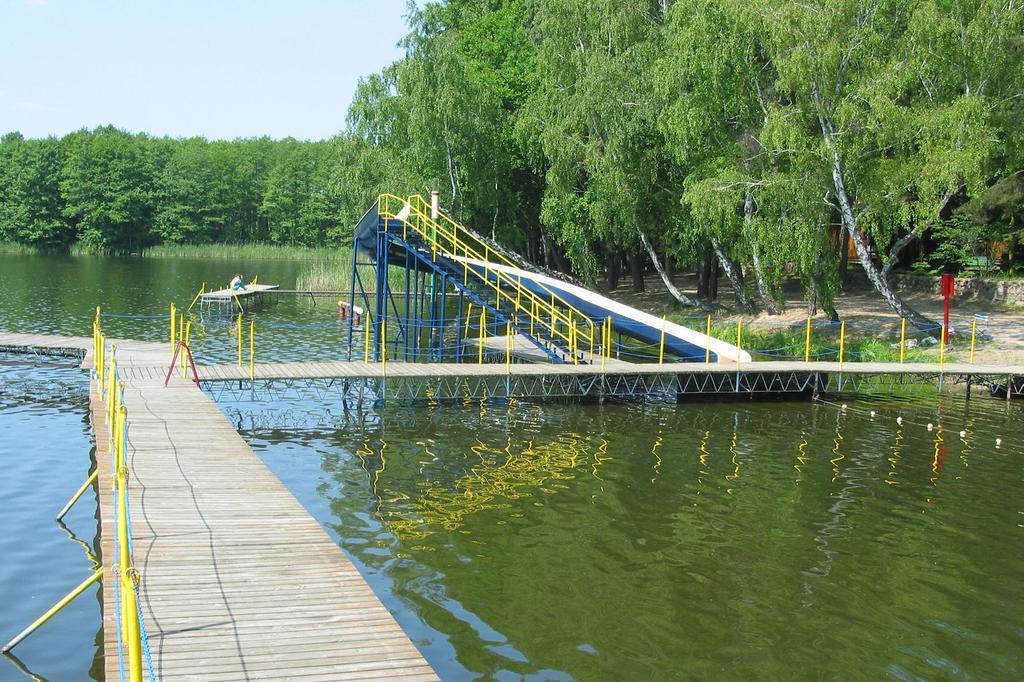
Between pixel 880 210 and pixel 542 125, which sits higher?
pixel 542 125

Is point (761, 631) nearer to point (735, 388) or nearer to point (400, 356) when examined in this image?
point (735, 388)

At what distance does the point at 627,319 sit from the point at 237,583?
19.1 meters

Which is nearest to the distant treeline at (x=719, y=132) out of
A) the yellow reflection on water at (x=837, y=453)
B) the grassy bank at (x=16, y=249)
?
the yellow reflection on water at (x=837, y=453)

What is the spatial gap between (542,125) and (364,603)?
32.9 m

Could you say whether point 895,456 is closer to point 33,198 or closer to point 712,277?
point 712,277

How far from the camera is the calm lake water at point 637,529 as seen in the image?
10.1m

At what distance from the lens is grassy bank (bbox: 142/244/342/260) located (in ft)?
286

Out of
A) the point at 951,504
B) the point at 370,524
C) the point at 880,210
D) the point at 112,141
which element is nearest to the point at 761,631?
the point at 370,524

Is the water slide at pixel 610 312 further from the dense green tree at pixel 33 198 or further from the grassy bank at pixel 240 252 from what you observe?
the dense green tree at pixel 33 198

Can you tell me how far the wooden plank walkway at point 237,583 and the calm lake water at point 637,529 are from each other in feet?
3.81

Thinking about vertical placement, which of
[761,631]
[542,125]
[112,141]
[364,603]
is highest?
[112,141]

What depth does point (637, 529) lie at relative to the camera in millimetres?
13906

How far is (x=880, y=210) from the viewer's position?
2820 cm

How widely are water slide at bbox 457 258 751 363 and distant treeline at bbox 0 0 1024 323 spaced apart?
16.6 feet
